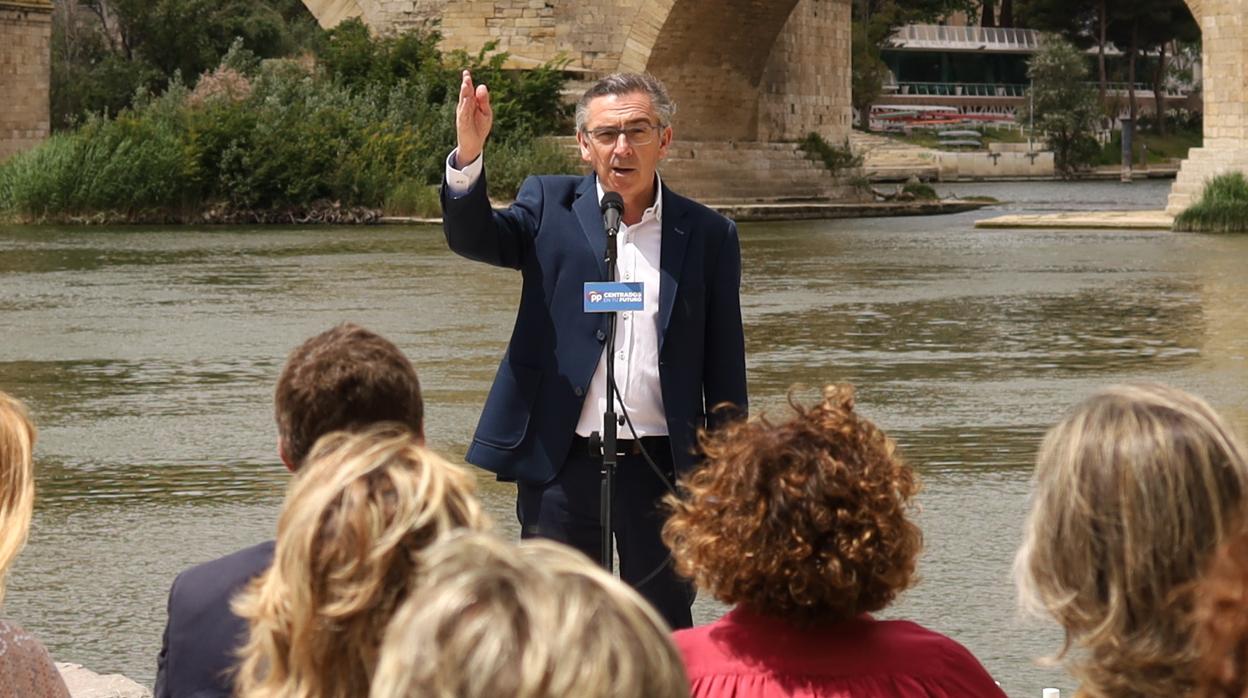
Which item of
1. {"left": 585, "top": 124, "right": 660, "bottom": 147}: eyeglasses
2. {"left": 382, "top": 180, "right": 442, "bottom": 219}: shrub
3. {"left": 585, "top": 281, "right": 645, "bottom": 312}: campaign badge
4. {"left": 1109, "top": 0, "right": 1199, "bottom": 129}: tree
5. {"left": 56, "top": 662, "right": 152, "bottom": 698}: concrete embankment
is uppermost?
{"left": 1109, "top": 0, "right": 1199, "bottom": 129}: tree

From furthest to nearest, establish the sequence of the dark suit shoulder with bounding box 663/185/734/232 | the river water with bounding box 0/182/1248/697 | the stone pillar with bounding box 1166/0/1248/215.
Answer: the stone pillar with bounding box 1166/0/1248/215 → the river water with bounding box 0/182/1248/697 → the dark suit shoulder with bounding box 663/185/734/232

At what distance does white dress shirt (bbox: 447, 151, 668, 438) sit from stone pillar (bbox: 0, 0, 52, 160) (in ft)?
99.9

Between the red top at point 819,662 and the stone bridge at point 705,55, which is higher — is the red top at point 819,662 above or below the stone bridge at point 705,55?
below

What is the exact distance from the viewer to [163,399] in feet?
31.2

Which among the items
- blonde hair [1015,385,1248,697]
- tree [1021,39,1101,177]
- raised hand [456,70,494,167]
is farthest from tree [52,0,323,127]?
blonde hair [1015,385,1248,697]

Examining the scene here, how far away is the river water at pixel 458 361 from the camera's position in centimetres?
581

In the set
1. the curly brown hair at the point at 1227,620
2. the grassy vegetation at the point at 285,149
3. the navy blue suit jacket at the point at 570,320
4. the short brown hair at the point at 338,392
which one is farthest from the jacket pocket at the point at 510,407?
the grassy vegetation at the point at 285,149

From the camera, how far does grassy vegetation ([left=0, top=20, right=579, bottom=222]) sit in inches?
1026

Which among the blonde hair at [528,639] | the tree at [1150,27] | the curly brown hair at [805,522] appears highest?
the tree at [1150,27]

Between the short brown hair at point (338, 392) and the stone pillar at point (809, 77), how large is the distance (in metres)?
30.4

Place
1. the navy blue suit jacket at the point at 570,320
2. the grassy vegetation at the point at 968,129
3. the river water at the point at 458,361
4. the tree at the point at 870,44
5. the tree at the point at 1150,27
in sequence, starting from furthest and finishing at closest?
1. the tree at the point at 1150,27
2. the grassy vegetation at the point at 968,129
3. the tree at the point at 870,44
4. the river water at the point at 458,361
5. the navy blue suit jacket at the point at 570,320

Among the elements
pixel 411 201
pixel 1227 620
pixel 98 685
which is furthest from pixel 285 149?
pixel 1227 620

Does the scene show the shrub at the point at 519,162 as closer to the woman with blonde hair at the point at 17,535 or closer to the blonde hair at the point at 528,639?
the woman with blonde hair at the point at 17,535

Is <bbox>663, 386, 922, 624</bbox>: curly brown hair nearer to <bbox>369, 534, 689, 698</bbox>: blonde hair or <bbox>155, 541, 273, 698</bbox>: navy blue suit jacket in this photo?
<bbox>155, 541, 273, 698</bbox>: navy blue suit jacket
